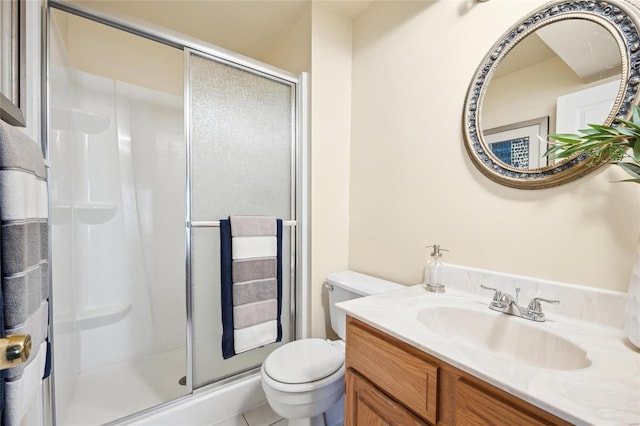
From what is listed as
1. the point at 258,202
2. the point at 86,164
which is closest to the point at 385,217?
the point at 258,202

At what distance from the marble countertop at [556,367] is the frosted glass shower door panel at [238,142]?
885 millimetres

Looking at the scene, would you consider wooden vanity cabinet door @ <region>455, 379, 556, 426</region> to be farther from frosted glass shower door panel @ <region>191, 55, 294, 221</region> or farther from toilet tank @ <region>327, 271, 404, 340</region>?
frosted glass shower door panel @ <region>191, 55, 294, 221</region>

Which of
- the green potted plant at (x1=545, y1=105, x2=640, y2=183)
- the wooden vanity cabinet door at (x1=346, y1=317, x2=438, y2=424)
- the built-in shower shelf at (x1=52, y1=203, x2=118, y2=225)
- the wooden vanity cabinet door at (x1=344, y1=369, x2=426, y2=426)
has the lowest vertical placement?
the wooden vanity cabinet door at (x1=344, y1=369, x2=426, y2=426)

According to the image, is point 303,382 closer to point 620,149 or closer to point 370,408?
point 370,408

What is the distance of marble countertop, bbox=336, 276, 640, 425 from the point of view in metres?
0.50

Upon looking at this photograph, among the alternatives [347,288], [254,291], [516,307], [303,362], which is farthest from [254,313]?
[516,307]

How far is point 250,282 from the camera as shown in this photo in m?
1.47

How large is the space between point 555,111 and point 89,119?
2.55 metres

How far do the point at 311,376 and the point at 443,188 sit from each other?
3.44 feet

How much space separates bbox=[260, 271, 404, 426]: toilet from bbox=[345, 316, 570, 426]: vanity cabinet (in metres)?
0.21

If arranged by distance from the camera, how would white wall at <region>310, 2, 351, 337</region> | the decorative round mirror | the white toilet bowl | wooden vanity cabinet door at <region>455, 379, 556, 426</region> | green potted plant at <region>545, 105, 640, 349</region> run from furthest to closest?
white wall at <region>310, 2, 351, 337</region>
the white toilet bowl
the decorative round mirror
green potted plant at <region>545, 105, 640, 349</region>
wooden vanity cabinet door at <region>455, 379, 556, 426</region>

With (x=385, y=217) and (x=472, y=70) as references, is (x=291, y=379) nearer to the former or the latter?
(x=385, y=217)

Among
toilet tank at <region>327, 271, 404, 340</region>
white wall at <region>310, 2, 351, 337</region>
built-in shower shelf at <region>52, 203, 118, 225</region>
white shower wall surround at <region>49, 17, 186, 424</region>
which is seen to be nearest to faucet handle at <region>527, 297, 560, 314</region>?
toilet tank at <region>327, 271, 404, 340</region>

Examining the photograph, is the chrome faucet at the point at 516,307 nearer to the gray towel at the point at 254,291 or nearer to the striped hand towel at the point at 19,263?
the gray towel at the point at 254,291
